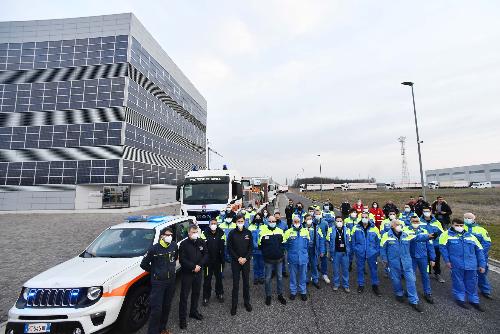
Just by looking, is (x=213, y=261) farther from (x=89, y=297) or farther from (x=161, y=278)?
(x=89, y=297)

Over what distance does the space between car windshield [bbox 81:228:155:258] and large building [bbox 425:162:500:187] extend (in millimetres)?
138422

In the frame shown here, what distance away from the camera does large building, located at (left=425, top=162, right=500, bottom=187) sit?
107 metres

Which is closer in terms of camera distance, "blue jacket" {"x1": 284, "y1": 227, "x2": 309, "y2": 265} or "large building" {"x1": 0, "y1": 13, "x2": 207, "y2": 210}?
"blue jacket" {"x1": 284, "y1": 227, "x2": 309, "y2": 265}

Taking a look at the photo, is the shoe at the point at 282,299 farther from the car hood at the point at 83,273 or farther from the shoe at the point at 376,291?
the car hood at the point at 83,273

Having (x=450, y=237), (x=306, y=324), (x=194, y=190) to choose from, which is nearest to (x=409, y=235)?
(x=450, y=237)

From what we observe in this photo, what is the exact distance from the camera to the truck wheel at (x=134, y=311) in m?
4.44

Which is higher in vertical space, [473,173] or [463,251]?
[473,173]

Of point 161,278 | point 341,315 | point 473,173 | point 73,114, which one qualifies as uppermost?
point 73,114

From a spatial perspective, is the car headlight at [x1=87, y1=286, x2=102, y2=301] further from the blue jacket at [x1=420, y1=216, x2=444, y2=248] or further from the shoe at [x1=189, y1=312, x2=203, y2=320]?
the blue jacket at [x1=420, y1=216, x2=444, y2=248]

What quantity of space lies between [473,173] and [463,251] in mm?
146084

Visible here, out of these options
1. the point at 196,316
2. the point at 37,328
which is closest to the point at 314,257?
the point at 196,316

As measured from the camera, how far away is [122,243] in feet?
18.8

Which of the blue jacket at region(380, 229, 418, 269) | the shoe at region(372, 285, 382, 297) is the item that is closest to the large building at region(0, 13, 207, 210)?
the shoe at region(372, 285, 382, 297)

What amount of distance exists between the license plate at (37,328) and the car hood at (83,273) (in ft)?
1.79
